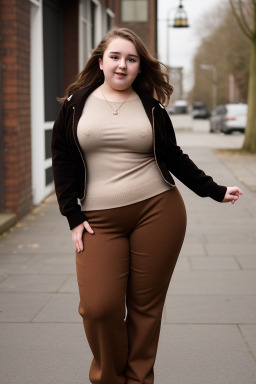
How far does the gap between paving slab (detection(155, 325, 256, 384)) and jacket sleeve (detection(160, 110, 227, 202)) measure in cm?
104

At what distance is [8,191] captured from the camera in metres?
8.69

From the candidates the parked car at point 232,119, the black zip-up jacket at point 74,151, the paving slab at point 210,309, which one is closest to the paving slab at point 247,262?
the paving slab at point 210,309

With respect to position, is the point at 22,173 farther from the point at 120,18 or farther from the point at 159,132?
the point at 120,18

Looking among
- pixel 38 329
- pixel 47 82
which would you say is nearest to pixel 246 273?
pixel 38 329

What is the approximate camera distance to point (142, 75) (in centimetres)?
322

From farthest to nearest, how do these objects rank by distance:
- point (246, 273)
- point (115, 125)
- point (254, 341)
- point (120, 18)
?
point (120, 18)
point (246, 273)
point (254, 341)
point (115, 125)

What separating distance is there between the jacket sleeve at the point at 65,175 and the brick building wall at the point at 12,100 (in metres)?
5.65

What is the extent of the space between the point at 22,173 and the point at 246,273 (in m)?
3.87

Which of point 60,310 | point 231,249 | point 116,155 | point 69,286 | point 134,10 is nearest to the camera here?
point 116,155

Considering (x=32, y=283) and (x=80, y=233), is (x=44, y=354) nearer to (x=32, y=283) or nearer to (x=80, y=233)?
(x=80, y=233)

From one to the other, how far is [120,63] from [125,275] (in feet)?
2.98

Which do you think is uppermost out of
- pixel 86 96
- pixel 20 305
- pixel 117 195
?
pixel 86 96

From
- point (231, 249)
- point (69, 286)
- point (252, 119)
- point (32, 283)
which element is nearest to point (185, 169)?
point (69, 286)

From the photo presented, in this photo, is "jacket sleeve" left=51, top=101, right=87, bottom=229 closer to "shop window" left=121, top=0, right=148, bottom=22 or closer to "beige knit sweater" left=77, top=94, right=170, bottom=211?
"beige knit sweater" left=77, top=94, right=170, bottom=211
